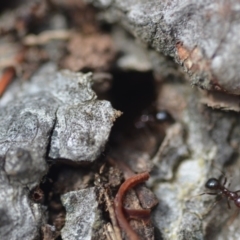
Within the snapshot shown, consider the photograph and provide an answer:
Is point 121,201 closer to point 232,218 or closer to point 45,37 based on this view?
point 232,218

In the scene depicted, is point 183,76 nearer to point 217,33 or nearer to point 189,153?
point 189,153

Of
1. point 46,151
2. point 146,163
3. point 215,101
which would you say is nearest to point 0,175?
point 46,151

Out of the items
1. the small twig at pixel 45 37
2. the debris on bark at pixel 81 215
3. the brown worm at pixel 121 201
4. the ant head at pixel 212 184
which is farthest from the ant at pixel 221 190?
the small twig at pixel 45 37

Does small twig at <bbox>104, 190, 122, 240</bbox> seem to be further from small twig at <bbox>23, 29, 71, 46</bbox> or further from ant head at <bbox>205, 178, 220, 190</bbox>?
small twig at <bbox>23, 29, 71, 46</bbox>

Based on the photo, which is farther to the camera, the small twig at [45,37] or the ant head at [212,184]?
the small twig at [45,37]

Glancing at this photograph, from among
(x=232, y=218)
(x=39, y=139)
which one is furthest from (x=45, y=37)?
(x=232, y=218)

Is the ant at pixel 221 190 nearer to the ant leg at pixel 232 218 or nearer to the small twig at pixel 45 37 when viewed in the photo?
the ant leg at pixel 232 218

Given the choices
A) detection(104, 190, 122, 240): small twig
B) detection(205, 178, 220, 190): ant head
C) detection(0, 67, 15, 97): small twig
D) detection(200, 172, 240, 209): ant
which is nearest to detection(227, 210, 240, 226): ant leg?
detection(200, 172, 240, 209): ant

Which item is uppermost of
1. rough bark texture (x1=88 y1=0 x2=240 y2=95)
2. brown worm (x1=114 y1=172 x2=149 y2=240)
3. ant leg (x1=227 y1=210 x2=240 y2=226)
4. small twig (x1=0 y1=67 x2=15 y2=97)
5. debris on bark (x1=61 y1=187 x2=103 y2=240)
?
rough bark texture (x1=88 y1=0 x2=240 y2=95)
